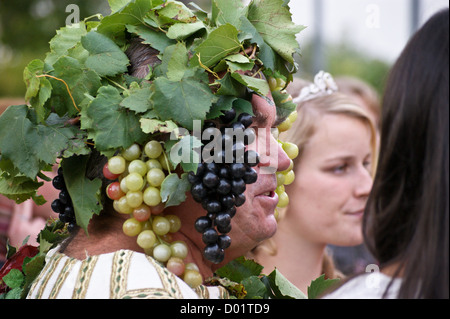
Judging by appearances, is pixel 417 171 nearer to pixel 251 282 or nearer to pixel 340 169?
pixel 251 282

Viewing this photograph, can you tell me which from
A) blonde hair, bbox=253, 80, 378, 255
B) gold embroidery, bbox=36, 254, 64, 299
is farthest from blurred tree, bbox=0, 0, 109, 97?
gold embroidery, bbox=36, 254, 64, 299

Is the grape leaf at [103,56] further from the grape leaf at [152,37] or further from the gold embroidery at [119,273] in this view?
the gold embroidery at [119,273]

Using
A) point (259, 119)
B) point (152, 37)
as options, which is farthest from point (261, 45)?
point (152, 37)

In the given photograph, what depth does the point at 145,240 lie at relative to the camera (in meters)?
1.72

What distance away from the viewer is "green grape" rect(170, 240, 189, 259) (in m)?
1.75

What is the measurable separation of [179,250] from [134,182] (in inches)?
9.4

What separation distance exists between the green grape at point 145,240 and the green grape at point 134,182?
0.13 metres

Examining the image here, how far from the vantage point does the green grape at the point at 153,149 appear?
1.73 m

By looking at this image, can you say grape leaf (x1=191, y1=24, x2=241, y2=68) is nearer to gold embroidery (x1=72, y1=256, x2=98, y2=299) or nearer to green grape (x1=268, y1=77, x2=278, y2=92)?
green grape (x1=268, y1=77, x2=278, y2=92)

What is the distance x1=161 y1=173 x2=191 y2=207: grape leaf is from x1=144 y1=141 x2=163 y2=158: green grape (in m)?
0.08

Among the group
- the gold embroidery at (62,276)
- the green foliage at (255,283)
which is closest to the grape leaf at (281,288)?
the green foliage at (255,283)

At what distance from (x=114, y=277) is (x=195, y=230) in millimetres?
335

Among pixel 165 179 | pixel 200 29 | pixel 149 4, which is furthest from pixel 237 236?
pixel 149 4
